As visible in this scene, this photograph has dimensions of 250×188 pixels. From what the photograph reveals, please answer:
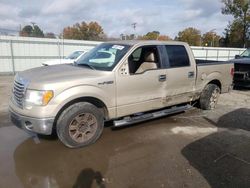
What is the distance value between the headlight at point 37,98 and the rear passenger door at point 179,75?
107 inches

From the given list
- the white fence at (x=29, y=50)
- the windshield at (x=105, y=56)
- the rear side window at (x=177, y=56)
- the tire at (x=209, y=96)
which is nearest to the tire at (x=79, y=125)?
the windshield at (x=105, y=56)

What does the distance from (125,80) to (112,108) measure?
1.98 feet

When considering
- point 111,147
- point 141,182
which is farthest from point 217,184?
point 111,147

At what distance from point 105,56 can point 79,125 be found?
5.48 ft

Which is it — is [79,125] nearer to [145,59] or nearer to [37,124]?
[37,124]

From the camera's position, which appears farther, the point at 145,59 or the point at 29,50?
the point at 29,50

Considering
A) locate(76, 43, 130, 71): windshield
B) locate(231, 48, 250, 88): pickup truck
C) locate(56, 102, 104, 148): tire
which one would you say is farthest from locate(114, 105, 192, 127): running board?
locate(231, 48, 250, 88): pickup truck

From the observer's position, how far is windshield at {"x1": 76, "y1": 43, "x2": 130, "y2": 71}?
5184mm

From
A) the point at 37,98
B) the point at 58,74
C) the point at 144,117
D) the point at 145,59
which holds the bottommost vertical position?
the point at 144,117

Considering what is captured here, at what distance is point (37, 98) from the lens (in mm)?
4312

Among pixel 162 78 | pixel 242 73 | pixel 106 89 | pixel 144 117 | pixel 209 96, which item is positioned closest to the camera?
pixel 106 89

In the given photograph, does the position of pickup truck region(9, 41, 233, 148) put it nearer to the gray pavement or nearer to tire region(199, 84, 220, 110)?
tire region(199, 84, 220, 110)

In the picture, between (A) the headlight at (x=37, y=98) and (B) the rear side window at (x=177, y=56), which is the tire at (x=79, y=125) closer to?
(A) the headlight at (x=37, y=98)

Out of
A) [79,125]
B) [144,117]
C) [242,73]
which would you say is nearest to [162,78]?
[144,117]
